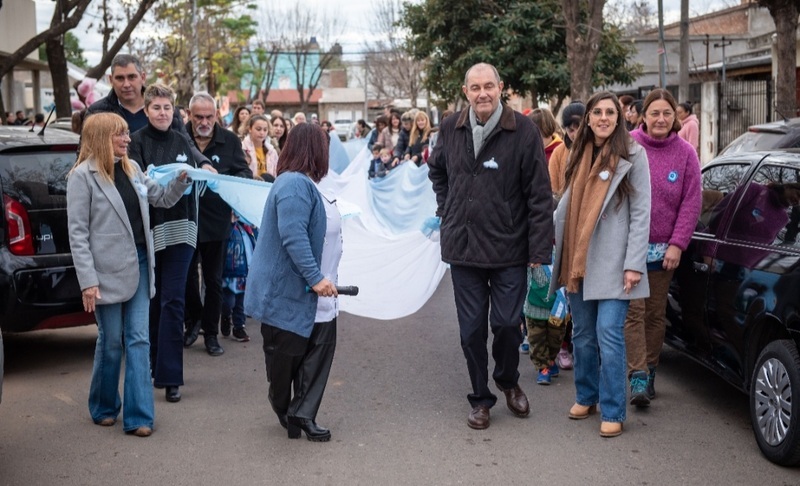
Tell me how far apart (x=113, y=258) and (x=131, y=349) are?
1.91 feet

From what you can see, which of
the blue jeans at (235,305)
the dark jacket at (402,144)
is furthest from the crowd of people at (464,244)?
the dark jacket at (402,144)

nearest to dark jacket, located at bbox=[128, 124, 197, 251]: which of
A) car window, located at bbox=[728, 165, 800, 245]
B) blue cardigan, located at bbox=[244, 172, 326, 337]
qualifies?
blue cardigan, located at bbox=[244, 172, 326, 337]

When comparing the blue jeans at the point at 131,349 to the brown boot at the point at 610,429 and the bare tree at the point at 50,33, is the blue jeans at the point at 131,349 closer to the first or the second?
the brown boot at the point at 610,429

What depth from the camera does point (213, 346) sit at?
8531 mm

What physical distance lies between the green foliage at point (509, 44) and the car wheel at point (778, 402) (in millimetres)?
18415

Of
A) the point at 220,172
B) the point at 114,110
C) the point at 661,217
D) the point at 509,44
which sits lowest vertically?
the point at 661,217

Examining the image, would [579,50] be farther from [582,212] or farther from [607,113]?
[582,212]

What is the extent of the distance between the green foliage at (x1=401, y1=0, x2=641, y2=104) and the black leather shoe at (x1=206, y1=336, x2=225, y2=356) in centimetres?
1625

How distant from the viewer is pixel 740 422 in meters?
6.43

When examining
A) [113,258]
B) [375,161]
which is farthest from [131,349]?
[375,161]

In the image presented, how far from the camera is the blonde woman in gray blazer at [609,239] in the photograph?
6.09 m

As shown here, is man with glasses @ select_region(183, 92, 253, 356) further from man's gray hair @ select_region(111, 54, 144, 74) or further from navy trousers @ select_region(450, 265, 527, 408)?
navy trousers @ select_region(450, 265, 527, 408)

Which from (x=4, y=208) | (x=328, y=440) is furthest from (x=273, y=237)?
(x=4, y=208)

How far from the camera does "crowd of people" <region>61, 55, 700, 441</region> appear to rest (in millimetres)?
5852
